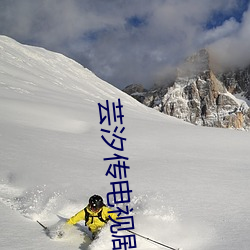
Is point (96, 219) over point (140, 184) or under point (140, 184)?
under

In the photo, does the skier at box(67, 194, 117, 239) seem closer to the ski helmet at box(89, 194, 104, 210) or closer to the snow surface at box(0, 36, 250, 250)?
the ski helmet at box(89, 194, 104, 210)

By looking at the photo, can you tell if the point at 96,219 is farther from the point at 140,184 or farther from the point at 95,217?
the point at 140,184

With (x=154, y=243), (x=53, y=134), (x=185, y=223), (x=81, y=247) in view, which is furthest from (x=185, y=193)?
(x=53, y=134)

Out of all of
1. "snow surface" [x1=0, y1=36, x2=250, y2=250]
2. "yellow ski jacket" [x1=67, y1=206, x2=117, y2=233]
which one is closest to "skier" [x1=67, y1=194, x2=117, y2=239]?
"yellow ski jacket" [x1=67, y1=206, x2=117, y2=233]

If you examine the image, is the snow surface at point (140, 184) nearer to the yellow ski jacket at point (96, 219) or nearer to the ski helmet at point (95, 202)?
the yellow ski jacket at point (96, 219)

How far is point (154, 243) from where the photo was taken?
5.47 meters

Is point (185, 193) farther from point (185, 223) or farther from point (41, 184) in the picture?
point (41, 184)

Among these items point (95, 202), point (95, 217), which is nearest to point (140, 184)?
point (95, 217)

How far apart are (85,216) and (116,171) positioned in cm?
189

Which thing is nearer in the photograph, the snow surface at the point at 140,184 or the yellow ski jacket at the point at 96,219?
the snow surface at the point at 140,184

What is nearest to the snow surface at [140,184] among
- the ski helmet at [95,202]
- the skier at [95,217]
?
the skier at [95,217]

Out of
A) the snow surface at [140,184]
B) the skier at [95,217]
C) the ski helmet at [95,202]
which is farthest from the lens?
the skier at [95,217]

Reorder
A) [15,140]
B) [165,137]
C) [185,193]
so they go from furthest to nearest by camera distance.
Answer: [165,137]
[15,140]
[185,193]

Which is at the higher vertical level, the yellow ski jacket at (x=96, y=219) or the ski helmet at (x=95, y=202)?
the ski helmet at (x=95, y=202)
